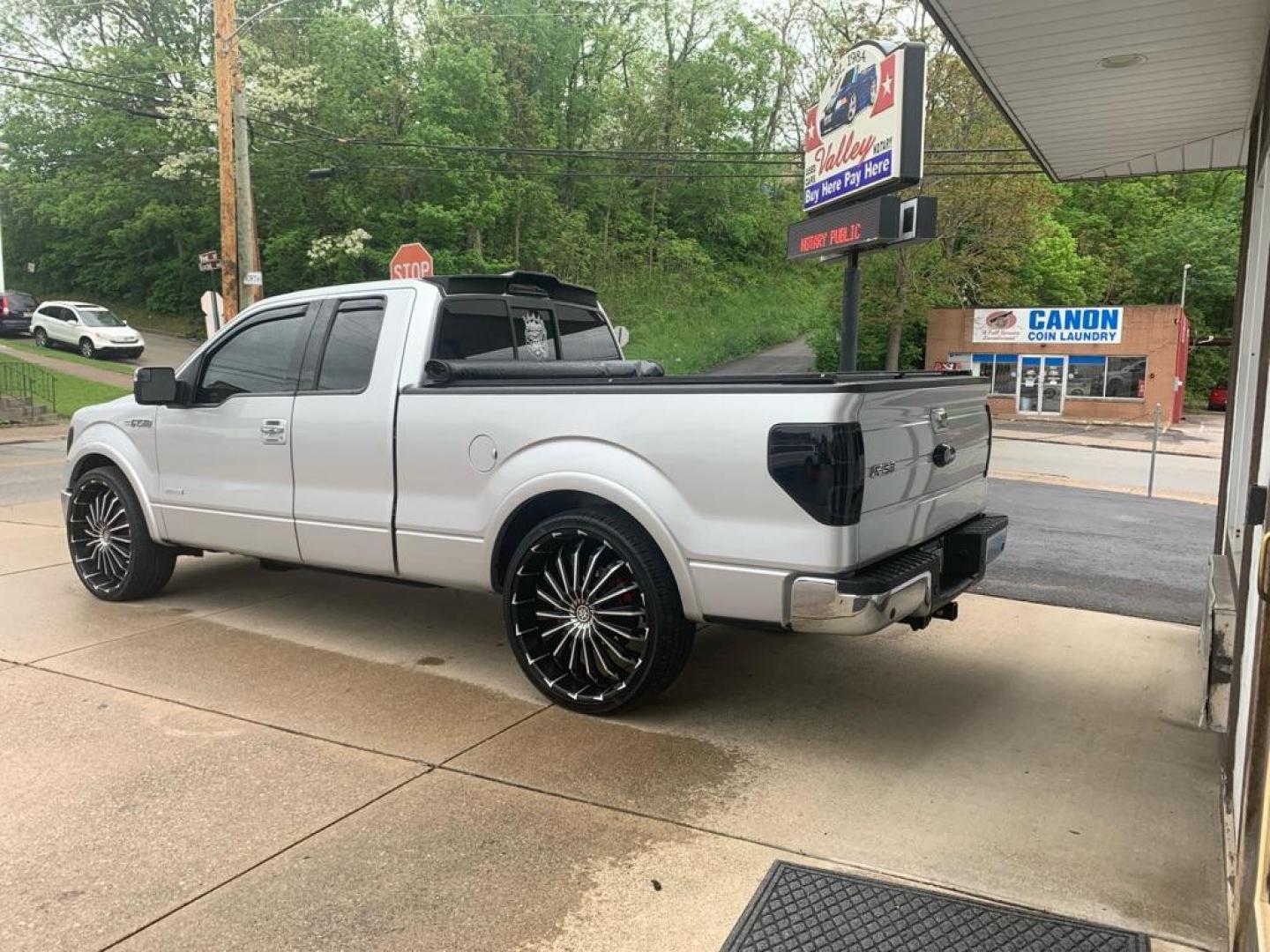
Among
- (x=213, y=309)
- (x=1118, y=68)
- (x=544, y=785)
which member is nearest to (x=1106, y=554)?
(x=1118, y=68)

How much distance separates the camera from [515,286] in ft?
17.9

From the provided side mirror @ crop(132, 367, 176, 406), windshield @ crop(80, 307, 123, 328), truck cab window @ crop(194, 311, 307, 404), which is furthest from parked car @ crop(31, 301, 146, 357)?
truck cab window @ crop(194, 311, 307, 404)

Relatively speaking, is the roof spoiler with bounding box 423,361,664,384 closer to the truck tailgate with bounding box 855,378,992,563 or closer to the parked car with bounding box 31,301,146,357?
the truck tailgate with bounding box 855,378,992,563

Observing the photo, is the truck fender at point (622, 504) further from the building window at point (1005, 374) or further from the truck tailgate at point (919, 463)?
the building window at point (1005, 374)

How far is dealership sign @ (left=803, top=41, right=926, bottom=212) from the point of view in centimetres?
1027

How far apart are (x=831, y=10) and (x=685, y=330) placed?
17.4 meters

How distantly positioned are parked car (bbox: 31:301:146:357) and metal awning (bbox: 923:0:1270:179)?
104ft

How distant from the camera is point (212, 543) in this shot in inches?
219

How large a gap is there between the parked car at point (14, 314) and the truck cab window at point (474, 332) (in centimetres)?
3640

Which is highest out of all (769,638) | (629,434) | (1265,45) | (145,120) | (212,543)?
(145,120)

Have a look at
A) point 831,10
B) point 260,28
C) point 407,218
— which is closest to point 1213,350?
point 831,10

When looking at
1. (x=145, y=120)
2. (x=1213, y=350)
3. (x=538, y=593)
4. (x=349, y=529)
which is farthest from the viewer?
(x=1213, y=350)

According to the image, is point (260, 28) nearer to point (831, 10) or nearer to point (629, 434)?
point (831, 10)

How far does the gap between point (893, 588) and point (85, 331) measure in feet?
112
